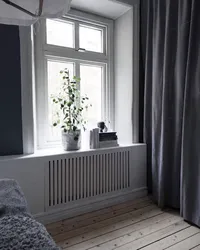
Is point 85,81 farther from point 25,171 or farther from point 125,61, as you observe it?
point 25,171

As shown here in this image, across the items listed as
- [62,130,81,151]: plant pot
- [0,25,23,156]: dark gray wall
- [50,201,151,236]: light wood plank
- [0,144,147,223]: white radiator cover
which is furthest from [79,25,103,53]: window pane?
[50,201,151,236]: light wood plank

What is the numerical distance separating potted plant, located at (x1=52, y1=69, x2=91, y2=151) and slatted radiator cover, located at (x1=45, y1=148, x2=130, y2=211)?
16 cm

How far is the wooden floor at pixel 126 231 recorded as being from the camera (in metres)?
1.57

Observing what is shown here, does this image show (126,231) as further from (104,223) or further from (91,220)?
(91,220)

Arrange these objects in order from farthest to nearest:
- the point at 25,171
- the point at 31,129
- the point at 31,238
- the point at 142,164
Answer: the point at 142,164
the point at 31,129
the point at 25,171
the point at 31,238

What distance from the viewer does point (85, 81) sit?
250cm

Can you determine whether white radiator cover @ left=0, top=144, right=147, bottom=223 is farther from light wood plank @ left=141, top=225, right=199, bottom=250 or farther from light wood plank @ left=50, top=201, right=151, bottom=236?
light wood plank @ left=141, top=225, right=199, bottom=250

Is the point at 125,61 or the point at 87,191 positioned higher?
the point at 125,61

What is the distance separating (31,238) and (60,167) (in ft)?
4.33

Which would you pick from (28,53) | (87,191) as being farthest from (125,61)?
(87,191)

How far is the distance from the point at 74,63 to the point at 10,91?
0.88 m

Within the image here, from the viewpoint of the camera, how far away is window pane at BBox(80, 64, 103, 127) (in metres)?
2.49

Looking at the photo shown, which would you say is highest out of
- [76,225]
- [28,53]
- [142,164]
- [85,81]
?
[28,53]

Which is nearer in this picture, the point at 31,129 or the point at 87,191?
the point at 31,129
